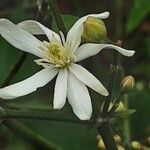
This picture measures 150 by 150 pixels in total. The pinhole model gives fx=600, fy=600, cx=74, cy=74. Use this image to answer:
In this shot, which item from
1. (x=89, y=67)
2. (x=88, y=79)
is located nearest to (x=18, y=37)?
(x=88, y=79)

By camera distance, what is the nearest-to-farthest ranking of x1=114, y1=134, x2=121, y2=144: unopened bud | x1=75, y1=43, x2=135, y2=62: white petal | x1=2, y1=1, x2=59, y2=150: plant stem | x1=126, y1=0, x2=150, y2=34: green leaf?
x1=75, y1=43, x2=135, y2=62: white petal → x1=114, y1=134, x2=121, y2=144: unopened bud → x1=2, y1=1, x2=59, y2=150: plant stem → x1=126, y1=0, x2=150, y2=34: green leaf

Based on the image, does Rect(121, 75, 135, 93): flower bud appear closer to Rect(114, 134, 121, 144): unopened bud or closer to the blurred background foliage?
the blurred background foliage

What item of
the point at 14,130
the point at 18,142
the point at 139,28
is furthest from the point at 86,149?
the point at 139,28

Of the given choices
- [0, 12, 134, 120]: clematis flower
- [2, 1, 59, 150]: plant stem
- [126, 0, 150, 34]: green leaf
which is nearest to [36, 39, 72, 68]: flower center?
[0, 12, 134, 120]: clematis flower

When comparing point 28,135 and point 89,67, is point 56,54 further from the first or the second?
point 89,67

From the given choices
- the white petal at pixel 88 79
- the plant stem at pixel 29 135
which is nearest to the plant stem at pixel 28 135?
the plant stem at pixel 29 135

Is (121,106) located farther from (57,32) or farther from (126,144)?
(57,32)
